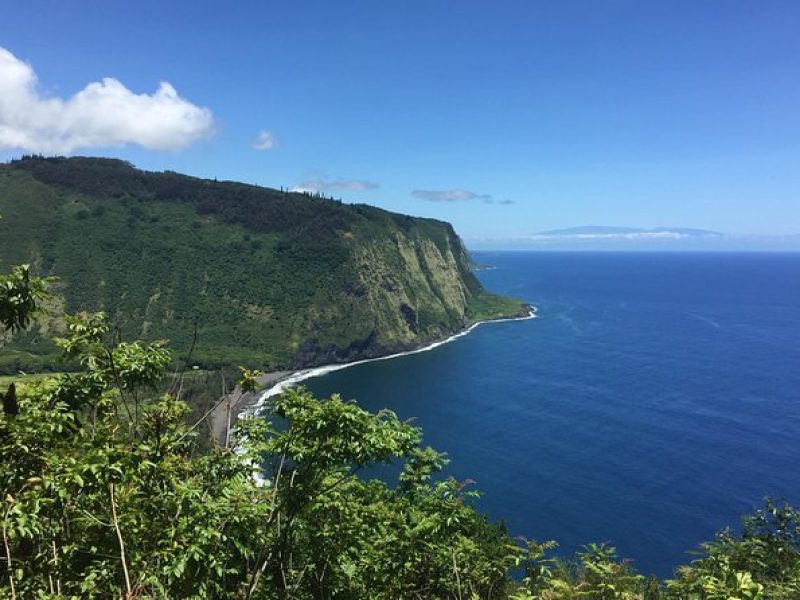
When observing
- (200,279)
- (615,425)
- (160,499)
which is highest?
(200,279)

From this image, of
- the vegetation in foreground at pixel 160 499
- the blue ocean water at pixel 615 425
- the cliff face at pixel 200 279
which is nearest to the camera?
the vegetation in foreground at pixel 160 499

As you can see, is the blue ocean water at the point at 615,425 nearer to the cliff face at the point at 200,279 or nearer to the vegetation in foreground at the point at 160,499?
the cliff face at the point at 200,279

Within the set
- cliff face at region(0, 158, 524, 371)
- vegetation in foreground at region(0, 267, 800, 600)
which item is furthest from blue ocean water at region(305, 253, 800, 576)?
vegetation in foreground at region(0, 267, 800, 600)

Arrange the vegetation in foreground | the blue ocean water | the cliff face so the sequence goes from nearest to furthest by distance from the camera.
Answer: the vegetation in foreground
the blue ocean water
the cliff face

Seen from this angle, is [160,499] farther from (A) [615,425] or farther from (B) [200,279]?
(B) [200,279]

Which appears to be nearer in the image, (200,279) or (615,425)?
(615,425)

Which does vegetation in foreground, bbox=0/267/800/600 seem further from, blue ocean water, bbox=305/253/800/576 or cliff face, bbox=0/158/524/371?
cliff face, bbox=0/158/524/371

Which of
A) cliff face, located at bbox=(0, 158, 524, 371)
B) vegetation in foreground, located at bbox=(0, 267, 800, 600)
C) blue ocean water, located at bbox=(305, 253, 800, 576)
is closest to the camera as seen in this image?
vegetation in foreground, located at bbox=(0, 267, 800, 600)

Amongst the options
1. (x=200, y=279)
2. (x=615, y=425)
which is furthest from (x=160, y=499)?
(x=200, y=279)

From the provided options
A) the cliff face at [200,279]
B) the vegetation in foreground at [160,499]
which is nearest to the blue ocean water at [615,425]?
the cliff face at [200,279]

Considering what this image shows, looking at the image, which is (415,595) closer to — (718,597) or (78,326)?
(718,597)
